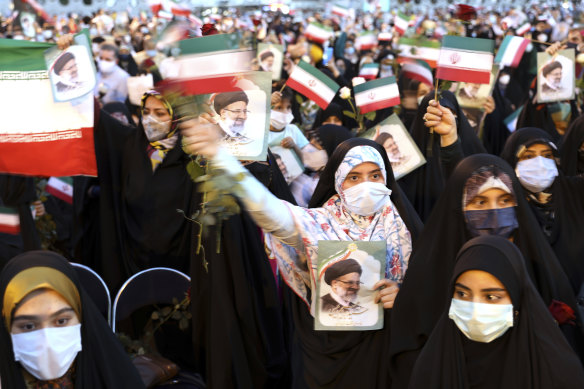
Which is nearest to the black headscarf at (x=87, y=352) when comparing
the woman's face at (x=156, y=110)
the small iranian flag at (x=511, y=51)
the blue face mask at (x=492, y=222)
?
the blue face mask at (x=492, y=222)

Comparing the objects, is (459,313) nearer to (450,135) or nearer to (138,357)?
(450,135)

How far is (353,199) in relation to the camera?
10.5 feet

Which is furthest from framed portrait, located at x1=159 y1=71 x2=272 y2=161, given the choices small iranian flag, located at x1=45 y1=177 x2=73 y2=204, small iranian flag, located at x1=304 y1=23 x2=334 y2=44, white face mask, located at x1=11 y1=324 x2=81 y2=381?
small iranian flag, located at x1=304 y1=23 x2=334 y2=44

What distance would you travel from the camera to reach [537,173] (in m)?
4.39

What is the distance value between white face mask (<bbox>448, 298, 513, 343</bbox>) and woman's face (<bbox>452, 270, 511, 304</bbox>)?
24 mm

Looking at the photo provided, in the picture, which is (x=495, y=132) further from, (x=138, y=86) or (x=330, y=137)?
(x=138, y=86)

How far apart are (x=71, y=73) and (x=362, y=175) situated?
7.68ft

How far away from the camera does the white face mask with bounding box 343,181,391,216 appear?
318cm

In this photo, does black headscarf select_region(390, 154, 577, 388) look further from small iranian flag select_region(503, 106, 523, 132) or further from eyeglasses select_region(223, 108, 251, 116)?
small iranian flag select_region(503, 106, 523, 132)

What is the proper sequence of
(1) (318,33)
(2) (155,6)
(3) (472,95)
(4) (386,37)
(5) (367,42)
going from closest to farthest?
(3) (472,95) → (2) (155,6) → (1) (318,33) → (5) (367,42) → (4) (386,37)

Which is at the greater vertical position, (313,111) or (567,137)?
(567,137)

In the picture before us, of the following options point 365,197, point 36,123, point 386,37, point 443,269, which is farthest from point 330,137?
point 386,37

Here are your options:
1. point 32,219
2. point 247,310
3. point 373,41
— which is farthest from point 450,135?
point 373,41

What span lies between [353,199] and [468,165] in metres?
0.49
